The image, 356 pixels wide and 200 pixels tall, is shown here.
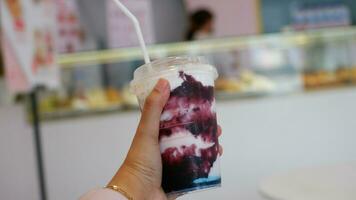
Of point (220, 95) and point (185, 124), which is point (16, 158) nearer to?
point (220, 95)

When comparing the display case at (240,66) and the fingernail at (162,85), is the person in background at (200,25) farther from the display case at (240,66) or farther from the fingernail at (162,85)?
the fingernail at (162,85)

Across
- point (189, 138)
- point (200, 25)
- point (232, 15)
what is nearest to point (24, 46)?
point (200, 25)

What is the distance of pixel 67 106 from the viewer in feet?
8.55

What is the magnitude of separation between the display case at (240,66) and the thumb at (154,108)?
175cm

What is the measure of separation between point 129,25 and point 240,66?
2.18 ft

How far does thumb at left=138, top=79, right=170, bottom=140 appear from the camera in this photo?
869mm

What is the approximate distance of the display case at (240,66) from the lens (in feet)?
8.64

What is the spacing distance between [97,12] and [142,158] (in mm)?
1989

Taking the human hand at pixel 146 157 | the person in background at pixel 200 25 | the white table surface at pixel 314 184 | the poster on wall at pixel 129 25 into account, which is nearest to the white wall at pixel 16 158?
the poster on wall at pixel 129 25

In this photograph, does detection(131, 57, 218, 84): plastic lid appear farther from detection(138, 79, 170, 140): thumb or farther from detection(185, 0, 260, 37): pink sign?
detection(185, 0, 260, 37): pink sign

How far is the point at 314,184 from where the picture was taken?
1.42 metres

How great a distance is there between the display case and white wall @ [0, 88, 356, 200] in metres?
0.10

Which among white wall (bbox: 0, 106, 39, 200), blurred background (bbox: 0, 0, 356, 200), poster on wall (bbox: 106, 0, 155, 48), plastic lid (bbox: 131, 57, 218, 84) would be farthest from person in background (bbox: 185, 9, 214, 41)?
plastic lid (bbox: 131, 57, 218, 84)

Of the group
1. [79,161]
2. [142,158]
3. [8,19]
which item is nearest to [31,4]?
[8,19]
